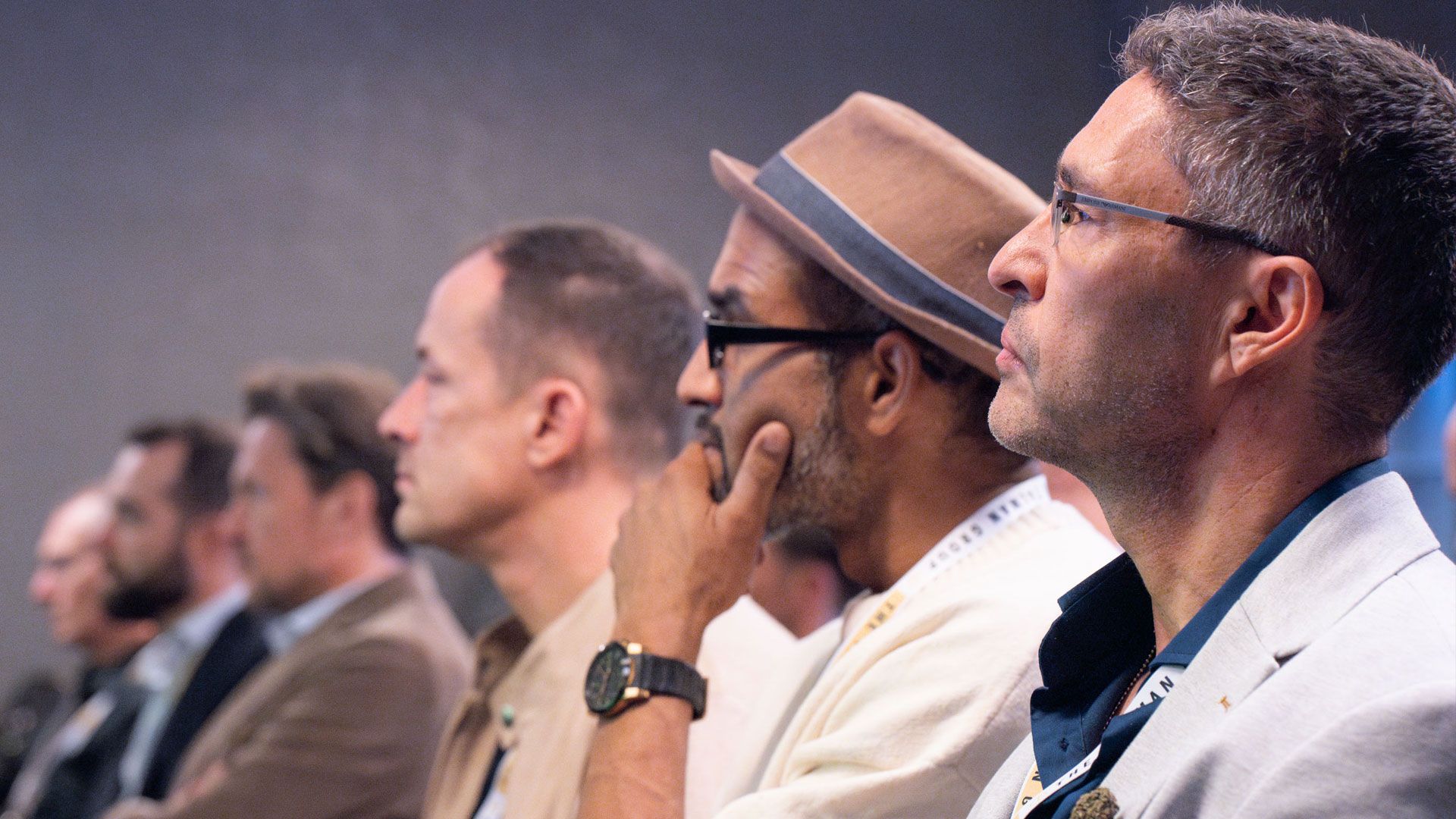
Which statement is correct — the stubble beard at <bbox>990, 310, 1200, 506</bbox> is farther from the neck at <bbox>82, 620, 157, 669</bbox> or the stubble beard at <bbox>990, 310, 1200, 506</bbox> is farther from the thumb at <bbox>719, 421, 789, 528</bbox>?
the neck at <bbox>82, 620, 157, 669</bbox>

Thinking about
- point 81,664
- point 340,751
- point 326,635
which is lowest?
point 81,664

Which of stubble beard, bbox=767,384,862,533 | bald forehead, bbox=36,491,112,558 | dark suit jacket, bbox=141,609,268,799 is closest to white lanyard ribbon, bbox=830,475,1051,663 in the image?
stubble beard, bbox=767,384,862,533

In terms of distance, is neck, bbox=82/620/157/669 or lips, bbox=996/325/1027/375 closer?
lips, bbox=996/325/1027/375

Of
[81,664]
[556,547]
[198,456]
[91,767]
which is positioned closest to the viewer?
[556,547]

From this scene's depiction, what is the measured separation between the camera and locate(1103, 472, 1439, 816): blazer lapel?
103cm

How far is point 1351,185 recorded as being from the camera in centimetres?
111

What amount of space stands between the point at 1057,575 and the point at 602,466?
1022 millimetres

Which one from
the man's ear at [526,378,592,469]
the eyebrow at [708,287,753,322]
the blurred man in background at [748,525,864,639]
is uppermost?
the eyebrow at [708,287,753,322]

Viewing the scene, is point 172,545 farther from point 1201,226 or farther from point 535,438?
point 1201,226

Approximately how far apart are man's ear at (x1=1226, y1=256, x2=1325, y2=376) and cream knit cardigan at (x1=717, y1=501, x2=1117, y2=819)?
1.47ft

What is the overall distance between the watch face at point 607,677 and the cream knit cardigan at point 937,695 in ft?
0.68

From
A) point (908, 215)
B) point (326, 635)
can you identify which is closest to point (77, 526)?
point (326, 635)

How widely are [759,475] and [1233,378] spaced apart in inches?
30.6

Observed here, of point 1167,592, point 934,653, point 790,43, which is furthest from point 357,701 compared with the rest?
point 1167,592
